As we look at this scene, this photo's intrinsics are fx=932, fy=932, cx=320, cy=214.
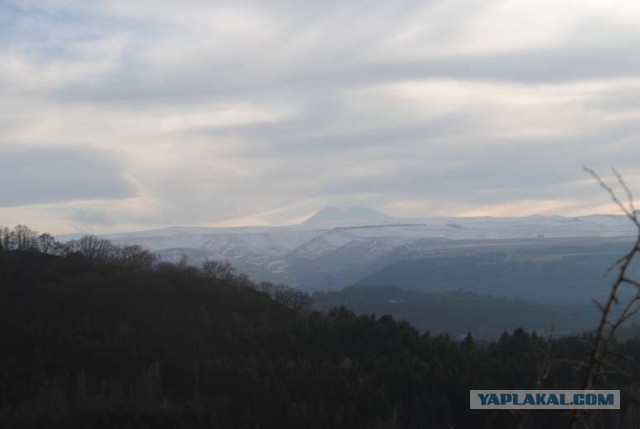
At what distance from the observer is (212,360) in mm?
32875

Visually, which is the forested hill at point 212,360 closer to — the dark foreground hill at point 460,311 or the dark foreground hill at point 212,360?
the dark foreground hill at point 212,360

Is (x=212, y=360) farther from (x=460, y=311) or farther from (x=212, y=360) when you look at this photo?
(x=460, y=311)

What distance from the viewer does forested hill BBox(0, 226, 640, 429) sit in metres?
25.0

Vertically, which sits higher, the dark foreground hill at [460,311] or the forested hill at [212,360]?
the forested hill at [212,360]

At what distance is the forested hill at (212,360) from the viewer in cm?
2502

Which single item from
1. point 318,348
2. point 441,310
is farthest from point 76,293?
point 441,310

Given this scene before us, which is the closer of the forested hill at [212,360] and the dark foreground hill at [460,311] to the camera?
the forested hill at [212,360]

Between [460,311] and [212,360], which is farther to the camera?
[460,311]

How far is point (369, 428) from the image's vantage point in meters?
23.7

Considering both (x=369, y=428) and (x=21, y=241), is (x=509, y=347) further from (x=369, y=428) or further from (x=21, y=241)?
(x=21, y=241)

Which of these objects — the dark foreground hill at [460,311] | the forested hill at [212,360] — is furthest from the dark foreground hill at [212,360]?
the dark foreground hill at [460,311]

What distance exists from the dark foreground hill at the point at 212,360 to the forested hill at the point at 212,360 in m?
0.07

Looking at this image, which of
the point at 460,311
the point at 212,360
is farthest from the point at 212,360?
the point at 460,311

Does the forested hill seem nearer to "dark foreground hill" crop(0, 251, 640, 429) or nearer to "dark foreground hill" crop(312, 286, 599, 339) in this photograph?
"dark foreground hill" crop(0, 251, 640, 429)
